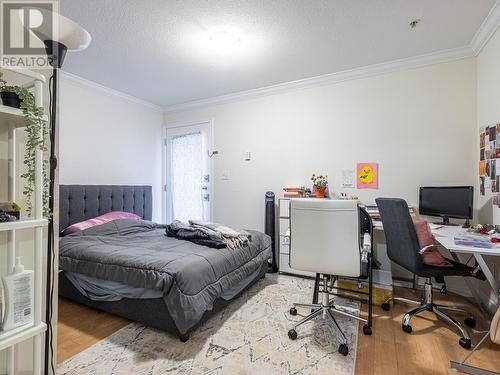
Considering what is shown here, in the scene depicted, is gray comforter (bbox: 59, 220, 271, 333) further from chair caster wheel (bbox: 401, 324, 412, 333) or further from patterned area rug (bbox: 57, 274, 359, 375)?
chair caster wheel (bbox: 401, 324, 412, 333)

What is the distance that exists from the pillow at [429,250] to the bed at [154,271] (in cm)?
148

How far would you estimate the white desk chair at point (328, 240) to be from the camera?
5.99 ft

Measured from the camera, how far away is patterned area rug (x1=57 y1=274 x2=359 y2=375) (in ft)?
5.35

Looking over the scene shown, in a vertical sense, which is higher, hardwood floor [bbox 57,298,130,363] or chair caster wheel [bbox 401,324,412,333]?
chair caster wheel [bbox 401,324,412,333]

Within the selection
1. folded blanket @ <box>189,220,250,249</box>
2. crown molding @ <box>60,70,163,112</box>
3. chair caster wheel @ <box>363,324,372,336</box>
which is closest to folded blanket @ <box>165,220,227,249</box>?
folded blanket @ <box>189,220,250,249</box>

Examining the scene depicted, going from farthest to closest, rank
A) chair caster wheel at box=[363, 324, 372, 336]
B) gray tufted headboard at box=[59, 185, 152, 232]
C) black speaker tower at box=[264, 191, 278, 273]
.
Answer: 1. black speaker tower at box=[264, 191, 278, 273]
2. gray tufted headboard at box=[59, 185, 152, 232]
3. chair caster wheel at box=[363, 324, 372, 336]

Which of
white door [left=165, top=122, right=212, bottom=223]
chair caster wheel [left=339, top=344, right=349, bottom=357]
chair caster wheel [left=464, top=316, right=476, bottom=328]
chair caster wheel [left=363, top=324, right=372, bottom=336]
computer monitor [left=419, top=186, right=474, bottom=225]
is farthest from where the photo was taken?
white door [left=165, top=122, right=212, bottom=223]

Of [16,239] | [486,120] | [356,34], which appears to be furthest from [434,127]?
[16,239]

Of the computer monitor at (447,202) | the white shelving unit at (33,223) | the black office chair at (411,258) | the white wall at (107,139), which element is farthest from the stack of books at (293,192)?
the white shelving unit at (33,223)

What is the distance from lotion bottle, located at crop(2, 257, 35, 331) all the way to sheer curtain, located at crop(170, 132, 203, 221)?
320 centimetres

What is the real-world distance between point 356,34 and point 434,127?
1327mm

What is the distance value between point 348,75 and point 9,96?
321 centimetres

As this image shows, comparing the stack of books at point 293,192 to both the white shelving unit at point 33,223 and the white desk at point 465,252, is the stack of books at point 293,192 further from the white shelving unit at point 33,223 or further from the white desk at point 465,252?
the white shelving unit at point 33,223

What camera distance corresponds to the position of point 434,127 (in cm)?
283
